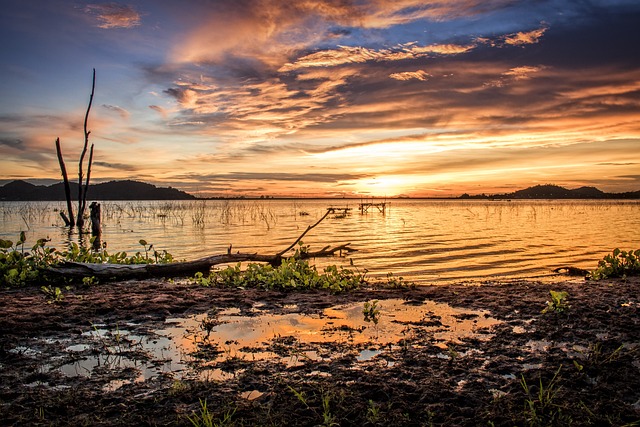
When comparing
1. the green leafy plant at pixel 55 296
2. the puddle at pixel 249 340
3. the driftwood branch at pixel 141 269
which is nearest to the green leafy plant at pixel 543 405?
the puddle at pixel 249 340

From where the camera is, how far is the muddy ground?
12.4 ft

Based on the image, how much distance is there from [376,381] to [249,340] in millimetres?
2242

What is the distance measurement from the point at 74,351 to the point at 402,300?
5.78 meters

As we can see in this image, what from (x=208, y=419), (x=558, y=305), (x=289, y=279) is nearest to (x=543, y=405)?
(x=208, y=419)

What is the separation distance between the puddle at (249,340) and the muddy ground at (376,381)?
7 centimetres

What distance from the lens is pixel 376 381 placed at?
14.7 ft

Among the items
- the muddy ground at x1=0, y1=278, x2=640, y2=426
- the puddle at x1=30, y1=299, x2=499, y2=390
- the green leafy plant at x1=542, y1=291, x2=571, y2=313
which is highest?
the green leafy plant at x1=542, y1=291, x2=571, y2=313

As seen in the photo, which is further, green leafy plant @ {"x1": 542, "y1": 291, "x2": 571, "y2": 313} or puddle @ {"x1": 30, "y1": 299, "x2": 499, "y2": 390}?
green leafy plant @ {"x1": 542, "y1": 291, "x2": 571, "y2": 313}

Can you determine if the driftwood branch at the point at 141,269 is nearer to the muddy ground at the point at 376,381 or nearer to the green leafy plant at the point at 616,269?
the muddy ground at the point at 376,381

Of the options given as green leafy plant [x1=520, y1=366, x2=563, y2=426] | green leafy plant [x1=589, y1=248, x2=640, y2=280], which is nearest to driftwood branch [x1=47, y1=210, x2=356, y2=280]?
green leafy plant [x1=589, y1=248, x2=640, y2=280]

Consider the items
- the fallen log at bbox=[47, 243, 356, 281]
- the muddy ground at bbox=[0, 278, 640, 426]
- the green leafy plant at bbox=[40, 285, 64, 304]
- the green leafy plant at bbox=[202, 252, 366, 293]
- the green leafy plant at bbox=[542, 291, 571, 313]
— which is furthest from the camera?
the fallen log at bbox=[47, 243, 356, 281]

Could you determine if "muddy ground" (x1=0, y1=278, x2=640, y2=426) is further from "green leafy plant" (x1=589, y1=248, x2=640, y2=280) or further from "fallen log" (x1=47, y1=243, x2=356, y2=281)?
"green leafy plant" (x1=589, y1=248, x2=640, y2=280)

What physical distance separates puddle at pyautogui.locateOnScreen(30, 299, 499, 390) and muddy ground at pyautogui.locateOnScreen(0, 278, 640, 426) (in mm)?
75

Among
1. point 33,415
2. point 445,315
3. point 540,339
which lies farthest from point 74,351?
point 540,339
